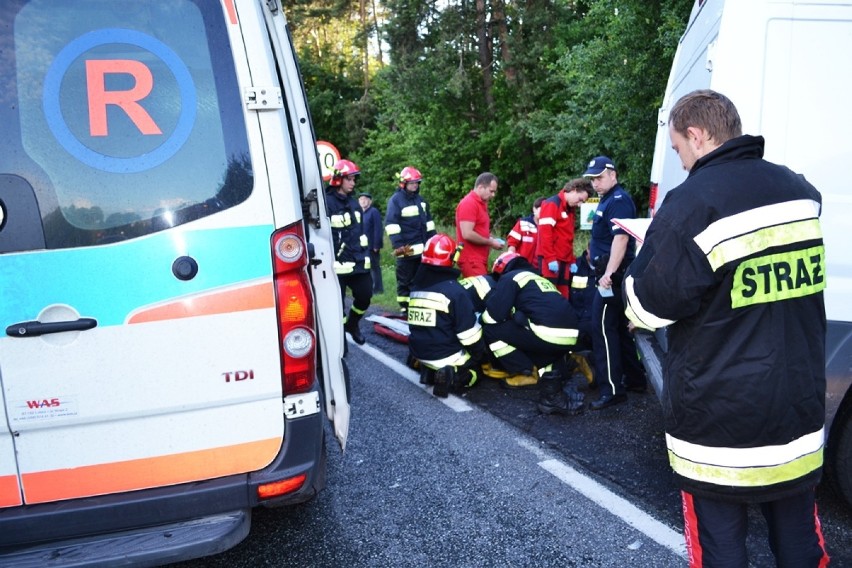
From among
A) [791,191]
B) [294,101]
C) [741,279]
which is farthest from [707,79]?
[294,101]

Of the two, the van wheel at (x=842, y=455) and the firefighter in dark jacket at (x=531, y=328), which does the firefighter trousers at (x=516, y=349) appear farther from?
the van wheel at (x=842, y=455)

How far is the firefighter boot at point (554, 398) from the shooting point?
461 cm

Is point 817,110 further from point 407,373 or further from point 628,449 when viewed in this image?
point 407,373

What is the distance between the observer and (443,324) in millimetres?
5098

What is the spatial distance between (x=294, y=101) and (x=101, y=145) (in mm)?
869

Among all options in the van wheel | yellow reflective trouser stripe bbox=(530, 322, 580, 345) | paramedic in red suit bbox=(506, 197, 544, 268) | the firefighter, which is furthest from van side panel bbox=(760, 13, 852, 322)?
the firefighter

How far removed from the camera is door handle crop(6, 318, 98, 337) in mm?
2125

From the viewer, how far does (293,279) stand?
235 cm

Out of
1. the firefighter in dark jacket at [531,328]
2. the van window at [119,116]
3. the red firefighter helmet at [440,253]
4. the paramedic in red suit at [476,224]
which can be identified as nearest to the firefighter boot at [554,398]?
the firefighter in dark jacket at [531,328]

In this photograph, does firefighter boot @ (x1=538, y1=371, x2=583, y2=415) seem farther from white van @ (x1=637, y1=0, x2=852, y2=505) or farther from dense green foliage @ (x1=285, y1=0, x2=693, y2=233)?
dense green foliage @ (x1=285, y1=0, x2=693, y2=233)

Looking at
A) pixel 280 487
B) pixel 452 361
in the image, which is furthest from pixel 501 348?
pixel 280 487

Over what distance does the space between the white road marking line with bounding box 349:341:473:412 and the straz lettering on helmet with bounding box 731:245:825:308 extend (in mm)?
3123

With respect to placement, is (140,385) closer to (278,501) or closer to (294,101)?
(278,501)

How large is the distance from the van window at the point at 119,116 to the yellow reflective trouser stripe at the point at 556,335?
3156 mm
